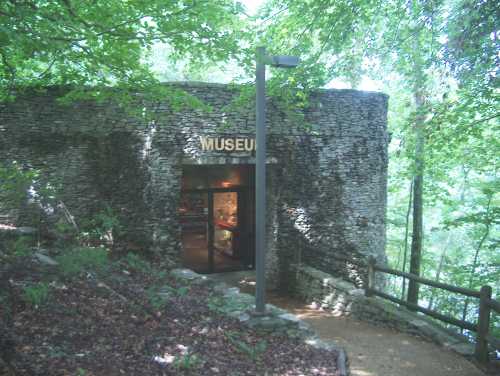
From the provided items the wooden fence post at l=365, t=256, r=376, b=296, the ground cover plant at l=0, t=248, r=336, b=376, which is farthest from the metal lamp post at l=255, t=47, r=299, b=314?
the wooden fence post at l=365, t=256, r=376, b=296

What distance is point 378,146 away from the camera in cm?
1050

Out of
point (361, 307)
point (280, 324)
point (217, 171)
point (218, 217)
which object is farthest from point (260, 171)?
point (218, 217)

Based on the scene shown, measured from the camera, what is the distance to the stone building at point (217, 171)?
321 inches

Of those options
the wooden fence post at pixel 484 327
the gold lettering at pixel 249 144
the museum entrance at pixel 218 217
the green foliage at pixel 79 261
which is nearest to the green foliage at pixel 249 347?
the green foliage at pixel 79 261

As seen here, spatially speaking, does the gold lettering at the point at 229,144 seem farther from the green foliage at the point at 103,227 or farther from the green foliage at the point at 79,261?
the green foliage at the point at 79,261

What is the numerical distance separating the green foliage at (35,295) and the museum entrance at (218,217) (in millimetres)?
5860

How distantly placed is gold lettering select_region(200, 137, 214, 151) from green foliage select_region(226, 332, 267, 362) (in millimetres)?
4880

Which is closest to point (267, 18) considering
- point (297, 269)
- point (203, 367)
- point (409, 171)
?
point (409, 171)

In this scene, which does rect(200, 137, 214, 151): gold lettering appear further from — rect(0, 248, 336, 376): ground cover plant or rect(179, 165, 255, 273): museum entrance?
rect(0, 248, 336, 376): ground cover plant

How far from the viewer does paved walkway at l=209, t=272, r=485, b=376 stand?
4809 millimetres

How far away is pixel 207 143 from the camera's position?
8852 mm

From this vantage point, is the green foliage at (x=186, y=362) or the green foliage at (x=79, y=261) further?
the green foliage at (x=79, y=261)

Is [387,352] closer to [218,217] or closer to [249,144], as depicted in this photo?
[249,144]

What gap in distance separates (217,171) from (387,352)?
629 centimetres
